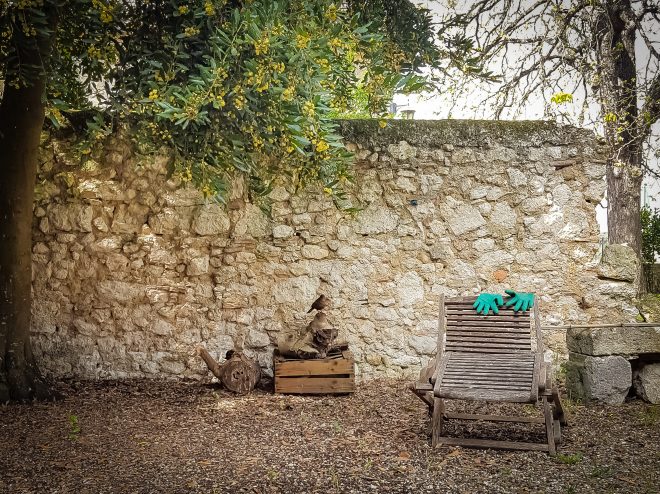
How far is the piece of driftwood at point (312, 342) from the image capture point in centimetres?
617

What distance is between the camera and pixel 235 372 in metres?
6.22

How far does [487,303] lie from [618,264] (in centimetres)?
199

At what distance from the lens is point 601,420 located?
5.39 metres

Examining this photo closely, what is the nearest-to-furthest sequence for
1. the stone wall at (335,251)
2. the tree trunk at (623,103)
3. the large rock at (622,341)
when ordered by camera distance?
the large rock at (622,341) < the stone wall at (335,251) < the tree trunk at (623,103)

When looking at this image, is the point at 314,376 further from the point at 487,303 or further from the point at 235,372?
the point at 487,303

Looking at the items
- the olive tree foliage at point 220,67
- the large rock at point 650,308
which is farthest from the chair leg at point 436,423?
the large rock at point 650,308

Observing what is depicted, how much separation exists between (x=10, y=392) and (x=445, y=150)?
14.1 feet

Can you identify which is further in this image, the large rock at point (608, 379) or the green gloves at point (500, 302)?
the large rock at point (608, 379)

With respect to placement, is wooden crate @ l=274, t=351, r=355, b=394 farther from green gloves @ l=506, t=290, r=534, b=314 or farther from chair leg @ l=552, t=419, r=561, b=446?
chair leg @ l=552, t=419, r=561, b=446

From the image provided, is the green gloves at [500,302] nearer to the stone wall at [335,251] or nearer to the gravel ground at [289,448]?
the gravel ground at [289,448]

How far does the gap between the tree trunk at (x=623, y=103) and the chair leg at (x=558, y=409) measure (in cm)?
384

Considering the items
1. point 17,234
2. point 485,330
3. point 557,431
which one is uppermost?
point 17,234

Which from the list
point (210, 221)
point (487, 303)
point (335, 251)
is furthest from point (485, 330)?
point (210, 221)

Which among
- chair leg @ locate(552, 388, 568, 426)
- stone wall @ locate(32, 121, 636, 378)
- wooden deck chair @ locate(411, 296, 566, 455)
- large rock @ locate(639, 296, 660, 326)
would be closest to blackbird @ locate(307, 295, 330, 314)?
stone wall @ locate(32, 121, 636, 378)
